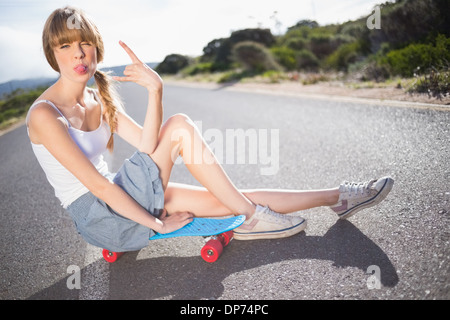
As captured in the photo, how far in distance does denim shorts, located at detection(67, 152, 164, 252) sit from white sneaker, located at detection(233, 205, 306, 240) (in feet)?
2.10

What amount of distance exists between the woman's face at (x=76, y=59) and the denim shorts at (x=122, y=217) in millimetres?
632

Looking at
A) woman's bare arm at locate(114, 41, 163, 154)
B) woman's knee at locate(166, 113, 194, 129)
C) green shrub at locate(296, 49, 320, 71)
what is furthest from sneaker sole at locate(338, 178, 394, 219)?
green shrub at locate(296, 49, 320, 71)

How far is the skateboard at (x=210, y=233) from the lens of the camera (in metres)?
2.25

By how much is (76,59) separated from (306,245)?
6.16 ft

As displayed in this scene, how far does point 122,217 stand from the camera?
86.3 inches

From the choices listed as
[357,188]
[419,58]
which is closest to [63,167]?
[357,188]

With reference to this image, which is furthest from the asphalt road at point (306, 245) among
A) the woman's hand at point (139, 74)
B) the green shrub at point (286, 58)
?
the green shrub at point (286, 58)

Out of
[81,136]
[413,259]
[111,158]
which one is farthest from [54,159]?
[111,158]

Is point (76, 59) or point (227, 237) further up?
point (76, 59)

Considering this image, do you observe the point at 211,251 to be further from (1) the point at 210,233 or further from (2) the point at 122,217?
(2) the point at 122,217

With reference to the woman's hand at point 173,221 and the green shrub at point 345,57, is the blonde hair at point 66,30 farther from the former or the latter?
the green shrub at point 345,57

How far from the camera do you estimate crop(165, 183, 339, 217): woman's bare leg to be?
2494 millimetres

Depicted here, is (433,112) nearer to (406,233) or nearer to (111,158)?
(406,233)
